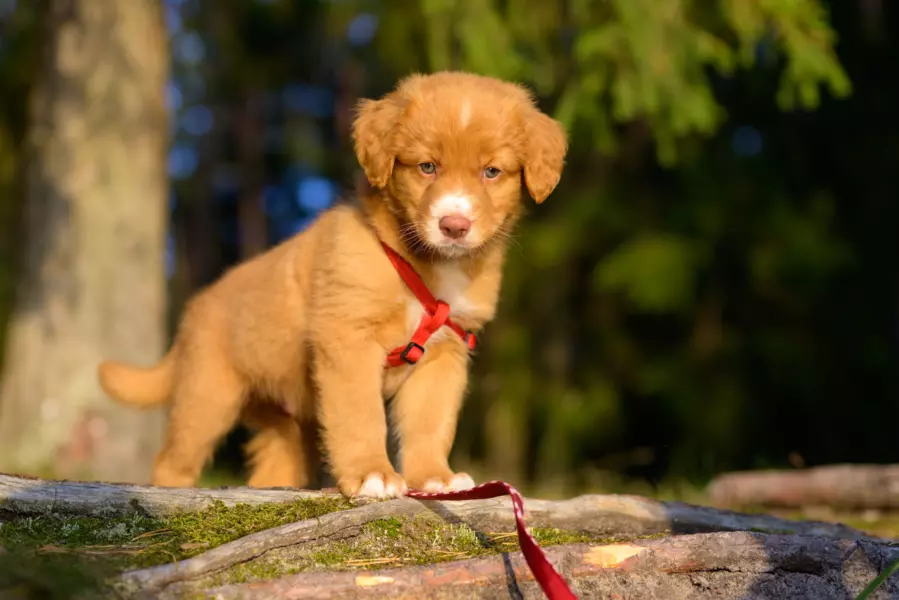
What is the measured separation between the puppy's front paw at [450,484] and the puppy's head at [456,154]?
92cm

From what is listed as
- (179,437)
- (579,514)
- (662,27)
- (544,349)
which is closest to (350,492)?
(579,514)

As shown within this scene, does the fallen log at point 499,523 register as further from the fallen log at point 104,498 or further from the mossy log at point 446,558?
the fallen log at point 104,498

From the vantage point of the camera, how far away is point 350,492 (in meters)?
3.54

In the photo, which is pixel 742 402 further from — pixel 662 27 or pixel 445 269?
pixel 445 269

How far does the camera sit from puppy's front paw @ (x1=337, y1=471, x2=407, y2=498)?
3.49m

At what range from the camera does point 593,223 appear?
13.5 metres

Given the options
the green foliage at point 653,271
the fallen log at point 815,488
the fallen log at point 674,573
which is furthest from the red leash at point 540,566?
the green foliage at point 653,271

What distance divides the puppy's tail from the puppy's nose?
214 cm

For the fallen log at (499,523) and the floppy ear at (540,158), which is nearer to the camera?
the fallen log at (499,523)

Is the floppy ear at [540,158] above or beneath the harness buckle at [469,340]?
above

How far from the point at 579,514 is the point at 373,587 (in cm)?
132

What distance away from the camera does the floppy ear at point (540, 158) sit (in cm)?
416

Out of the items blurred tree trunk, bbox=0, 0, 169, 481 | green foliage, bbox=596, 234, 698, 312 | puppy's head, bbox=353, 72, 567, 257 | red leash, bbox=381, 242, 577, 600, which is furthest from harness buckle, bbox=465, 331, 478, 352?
green foliage, bbox=596, 234, 698, 312

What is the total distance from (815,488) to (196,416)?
4.08 metres
